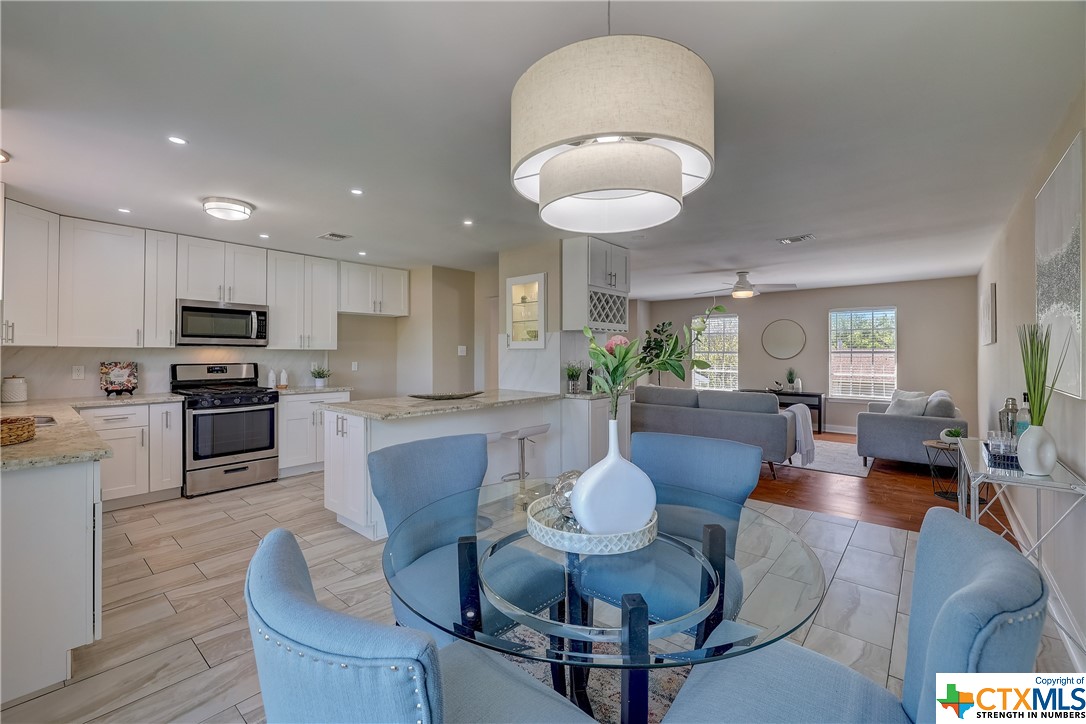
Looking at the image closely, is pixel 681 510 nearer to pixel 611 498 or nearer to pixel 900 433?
pixel 611 498

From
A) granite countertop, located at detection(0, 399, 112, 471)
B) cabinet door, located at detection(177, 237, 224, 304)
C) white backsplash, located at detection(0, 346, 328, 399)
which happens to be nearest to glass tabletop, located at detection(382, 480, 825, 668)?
granite countertop, located at detection(0, 399, 112, 471)

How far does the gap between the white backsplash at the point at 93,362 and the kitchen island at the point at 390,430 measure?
6.64 feet

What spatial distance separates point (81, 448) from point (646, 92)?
2.43m

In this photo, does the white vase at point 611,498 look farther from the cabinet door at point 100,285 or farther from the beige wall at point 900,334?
the beige wall at point 900,334

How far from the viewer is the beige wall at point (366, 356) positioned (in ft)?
18.7

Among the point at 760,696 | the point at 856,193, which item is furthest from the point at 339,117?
the point at 856,193

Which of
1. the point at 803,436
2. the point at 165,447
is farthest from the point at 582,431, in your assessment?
the point at 165,447

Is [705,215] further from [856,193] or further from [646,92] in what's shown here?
[646,92]

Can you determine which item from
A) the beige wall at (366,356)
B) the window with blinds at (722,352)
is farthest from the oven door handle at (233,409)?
the window with blinds at (722,352)

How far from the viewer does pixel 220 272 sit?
4.41 metres

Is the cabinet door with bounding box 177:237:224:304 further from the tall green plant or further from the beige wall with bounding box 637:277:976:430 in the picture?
the beige wall with bounding box 637:277:976:430

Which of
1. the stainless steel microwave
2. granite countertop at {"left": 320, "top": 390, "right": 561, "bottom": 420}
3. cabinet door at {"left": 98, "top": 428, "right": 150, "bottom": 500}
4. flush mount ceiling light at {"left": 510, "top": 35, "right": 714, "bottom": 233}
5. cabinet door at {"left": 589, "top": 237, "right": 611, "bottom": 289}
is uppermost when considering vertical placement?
cabinet door at {"left": 589, "top": 237, "right": 611, "bottom": 289}

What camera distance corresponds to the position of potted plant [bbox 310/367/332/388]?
5.27m

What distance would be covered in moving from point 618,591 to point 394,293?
5.22m
